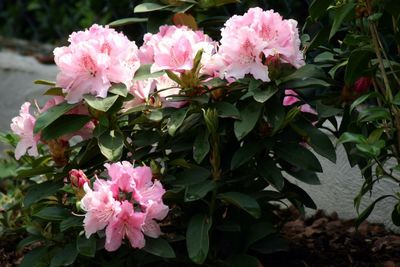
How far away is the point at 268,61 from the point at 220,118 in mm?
221

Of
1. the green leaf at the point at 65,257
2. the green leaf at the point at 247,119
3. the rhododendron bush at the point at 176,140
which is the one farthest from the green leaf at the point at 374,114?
the green leaf at the point at 65,257

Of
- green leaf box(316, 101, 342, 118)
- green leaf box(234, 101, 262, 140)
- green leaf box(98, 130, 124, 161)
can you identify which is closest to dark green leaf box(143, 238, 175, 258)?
green leaf box(98, 130, 124, 161)

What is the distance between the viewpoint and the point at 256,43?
2.27 metres

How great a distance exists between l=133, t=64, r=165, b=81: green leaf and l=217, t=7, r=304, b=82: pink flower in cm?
21

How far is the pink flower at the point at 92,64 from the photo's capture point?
92.0 inches

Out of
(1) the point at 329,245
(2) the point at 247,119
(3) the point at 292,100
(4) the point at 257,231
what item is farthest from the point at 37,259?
(1) the point at 329,245

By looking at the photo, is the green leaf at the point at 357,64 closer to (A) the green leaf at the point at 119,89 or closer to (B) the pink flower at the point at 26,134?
(A) the green leaf at the point at 119,89

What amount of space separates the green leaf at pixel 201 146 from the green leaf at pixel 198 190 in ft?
0.21

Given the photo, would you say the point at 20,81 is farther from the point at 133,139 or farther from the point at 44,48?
the point at 133,139

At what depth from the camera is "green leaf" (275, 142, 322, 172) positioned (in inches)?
92.7

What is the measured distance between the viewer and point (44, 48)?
18.0 ft

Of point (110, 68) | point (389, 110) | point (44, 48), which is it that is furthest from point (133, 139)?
point (44, 48)

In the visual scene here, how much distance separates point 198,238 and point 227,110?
0.35 m

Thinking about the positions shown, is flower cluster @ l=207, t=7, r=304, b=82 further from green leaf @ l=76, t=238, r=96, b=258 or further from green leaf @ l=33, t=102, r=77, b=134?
green leaf @ l=76, t=238, r=96, b=258
